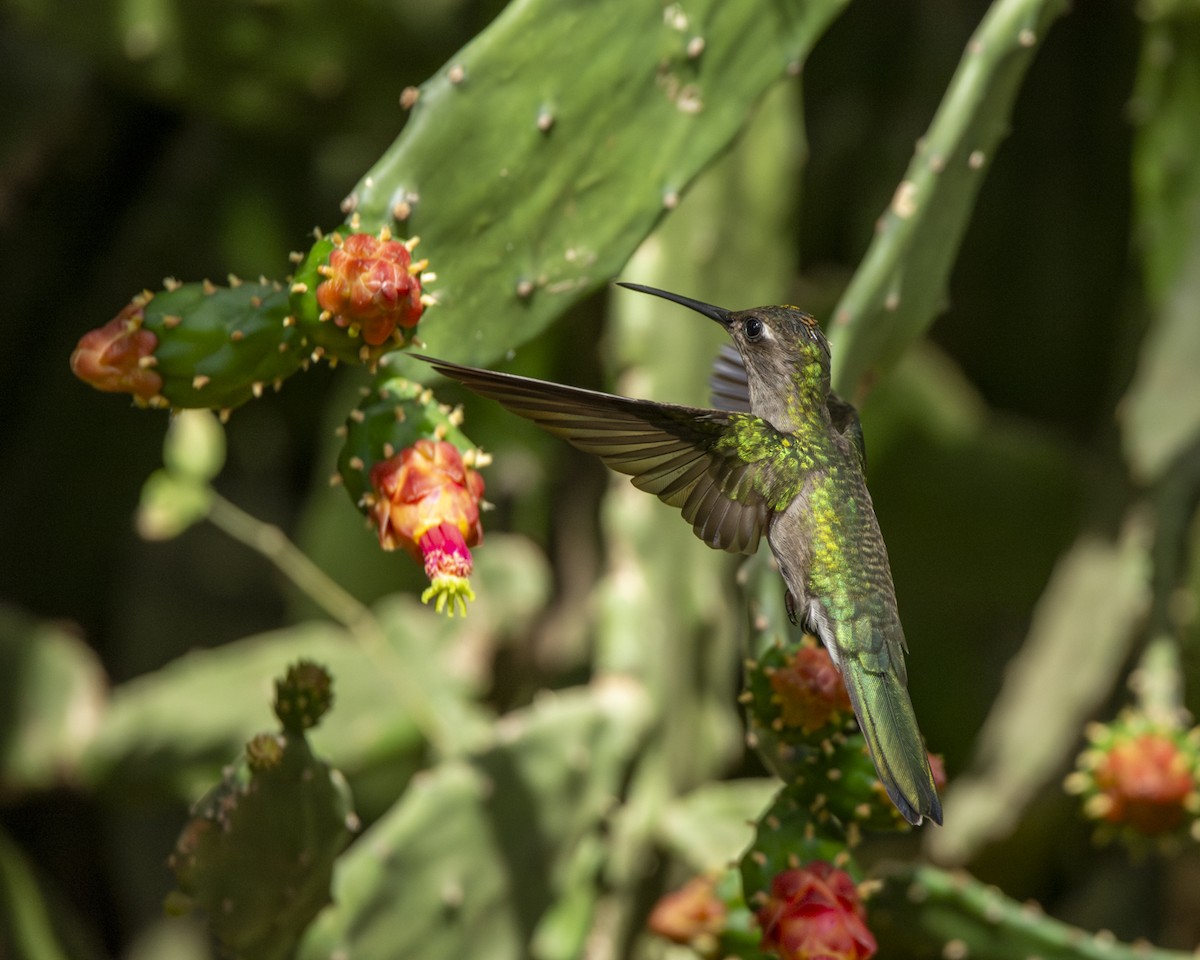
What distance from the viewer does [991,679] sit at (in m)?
2.53

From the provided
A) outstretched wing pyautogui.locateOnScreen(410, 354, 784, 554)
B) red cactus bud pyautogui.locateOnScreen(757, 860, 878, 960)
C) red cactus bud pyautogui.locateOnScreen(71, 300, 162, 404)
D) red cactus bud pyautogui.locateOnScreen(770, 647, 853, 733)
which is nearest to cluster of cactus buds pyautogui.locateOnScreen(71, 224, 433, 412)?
red cactus bud pyautogui.locateOnScreen(71, 300, 162, 404)

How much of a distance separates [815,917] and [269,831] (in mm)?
413

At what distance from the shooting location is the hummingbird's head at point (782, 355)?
3.86ft

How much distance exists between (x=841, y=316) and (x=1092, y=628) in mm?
839

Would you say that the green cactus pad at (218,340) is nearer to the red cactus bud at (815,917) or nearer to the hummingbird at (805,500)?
the hummingbird at (805,500)

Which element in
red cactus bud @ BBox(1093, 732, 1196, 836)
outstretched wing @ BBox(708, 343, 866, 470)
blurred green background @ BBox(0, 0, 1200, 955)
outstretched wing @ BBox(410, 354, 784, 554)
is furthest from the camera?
blurred green background @ BBox(0, 0, 1200, 955)

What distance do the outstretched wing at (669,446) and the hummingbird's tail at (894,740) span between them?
143mm

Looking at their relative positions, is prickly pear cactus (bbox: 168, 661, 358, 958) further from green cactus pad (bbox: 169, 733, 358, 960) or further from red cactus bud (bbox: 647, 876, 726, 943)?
red cactus bud (bbox: 647, 876, 726, 943)

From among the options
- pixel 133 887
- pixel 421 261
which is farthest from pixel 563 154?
pixel 133 887

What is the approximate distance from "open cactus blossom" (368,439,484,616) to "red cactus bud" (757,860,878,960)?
335mm

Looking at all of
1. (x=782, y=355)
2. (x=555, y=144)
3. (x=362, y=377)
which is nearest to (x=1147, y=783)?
(x=782, y=355)

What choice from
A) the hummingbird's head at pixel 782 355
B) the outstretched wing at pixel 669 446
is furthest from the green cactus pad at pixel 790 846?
the hummingbird's head at pixel 782 355

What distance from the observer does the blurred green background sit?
79.4 inches

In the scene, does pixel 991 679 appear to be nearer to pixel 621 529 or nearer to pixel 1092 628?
pixel 1092 628
